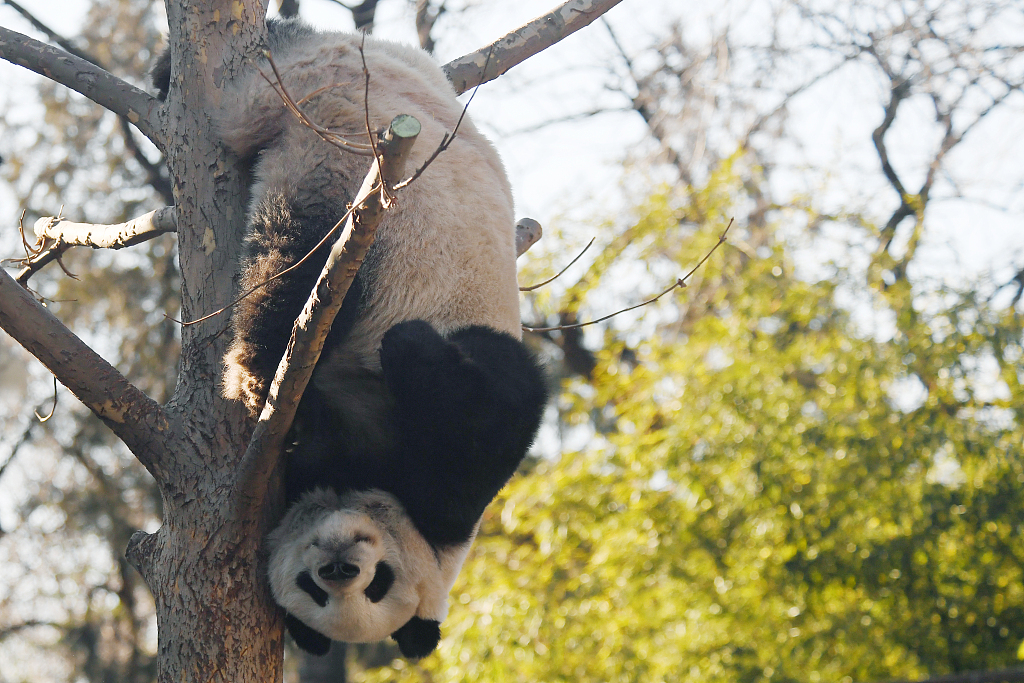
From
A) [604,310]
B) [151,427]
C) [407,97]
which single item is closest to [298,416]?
[151,427]

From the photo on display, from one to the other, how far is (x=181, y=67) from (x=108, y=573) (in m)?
8.72

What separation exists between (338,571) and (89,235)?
1.50 m

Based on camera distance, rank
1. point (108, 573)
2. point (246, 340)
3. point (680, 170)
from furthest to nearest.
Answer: point (108, 573) < point (680, 170) < point (246, 340)

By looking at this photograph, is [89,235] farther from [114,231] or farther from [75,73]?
[75,73]

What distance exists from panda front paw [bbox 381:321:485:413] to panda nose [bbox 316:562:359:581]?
448 mm

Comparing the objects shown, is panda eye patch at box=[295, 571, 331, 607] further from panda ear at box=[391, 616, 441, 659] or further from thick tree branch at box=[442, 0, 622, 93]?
thick tree branch at box=[442, 0, 622, 93]

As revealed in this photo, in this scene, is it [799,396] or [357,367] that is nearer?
[357,367]

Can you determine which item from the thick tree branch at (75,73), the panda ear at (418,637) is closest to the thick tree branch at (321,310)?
the panda ear at (418,637)

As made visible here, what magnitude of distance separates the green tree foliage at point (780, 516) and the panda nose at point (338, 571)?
9.97ft

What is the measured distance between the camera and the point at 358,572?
2.15m

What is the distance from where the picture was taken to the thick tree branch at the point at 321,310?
1.42 metres

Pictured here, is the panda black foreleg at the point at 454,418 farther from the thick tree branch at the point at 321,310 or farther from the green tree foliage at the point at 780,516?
the green tree foliage at the point at 780,516

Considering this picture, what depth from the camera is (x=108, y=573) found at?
9.61 meters

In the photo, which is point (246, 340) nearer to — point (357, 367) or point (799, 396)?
point (357, 367)
